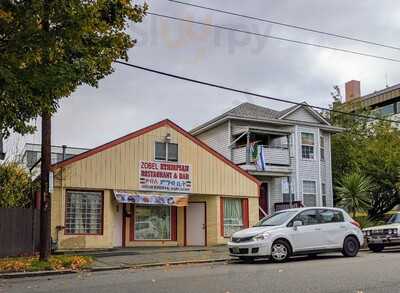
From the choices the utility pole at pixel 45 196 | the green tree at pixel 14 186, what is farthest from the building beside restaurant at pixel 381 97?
the utility pole at pixel 45 196

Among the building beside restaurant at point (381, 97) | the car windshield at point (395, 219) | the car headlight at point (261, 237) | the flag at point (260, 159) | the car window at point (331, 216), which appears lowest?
the car headlight at point (261, 237)

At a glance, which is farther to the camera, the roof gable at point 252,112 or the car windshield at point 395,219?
the roof gable at point 252,112

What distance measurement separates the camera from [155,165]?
22.7 meters

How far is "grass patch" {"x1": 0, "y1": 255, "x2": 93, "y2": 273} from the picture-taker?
561 inches

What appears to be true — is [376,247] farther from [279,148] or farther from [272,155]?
[279,148]

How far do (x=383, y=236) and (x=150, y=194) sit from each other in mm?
9287

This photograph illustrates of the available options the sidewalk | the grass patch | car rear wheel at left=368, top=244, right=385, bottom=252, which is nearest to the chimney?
car rear wheel at left=368, top=244, right=385, bottom=252

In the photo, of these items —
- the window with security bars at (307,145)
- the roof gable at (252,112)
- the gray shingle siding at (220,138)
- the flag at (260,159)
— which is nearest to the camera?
the flag at (260,159)

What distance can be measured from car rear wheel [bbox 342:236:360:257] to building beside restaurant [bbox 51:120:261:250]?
814 cm

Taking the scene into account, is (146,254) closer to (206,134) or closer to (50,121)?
(50,121)

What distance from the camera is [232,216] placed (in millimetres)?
24766

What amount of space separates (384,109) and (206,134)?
2183cm

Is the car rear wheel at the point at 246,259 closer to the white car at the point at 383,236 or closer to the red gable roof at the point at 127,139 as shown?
the white car at the point at 383,236

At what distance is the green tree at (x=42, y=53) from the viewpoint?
1048 centimetres
